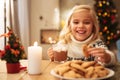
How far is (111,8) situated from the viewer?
565 centimetres

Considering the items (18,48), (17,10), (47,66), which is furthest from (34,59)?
(17,10)

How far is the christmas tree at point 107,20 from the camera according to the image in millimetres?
5566

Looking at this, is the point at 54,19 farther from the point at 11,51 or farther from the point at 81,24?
the point at 11,51

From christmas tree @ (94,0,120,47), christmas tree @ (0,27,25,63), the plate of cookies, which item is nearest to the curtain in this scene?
christmas tree @ (94,0,120,47)

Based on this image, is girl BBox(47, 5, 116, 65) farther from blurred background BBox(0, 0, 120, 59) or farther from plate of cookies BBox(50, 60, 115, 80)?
blurred background BBox(0, 0, 120, 59)

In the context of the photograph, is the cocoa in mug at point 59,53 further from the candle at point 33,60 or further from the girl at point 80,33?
the candle at point 33,60

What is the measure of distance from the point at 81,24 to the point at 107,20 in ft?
12.7

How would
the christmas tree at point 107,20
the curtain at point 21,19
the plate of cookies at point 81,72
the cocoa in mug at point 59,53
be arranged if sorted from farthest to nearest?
the christmas tree at point 107,20 → the curtain at point 21,19 → the cocoa in mug at point 59,53 → the plate of cookies at point 81,72

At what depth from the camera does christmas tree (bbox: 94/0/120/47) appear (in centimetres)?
557

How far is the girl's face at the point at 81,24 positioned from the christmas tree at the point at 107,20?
12.3 ft

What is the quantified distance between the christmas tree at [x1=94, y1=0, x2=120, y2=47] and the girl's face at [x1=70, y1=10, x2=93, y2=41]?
374 centimetres

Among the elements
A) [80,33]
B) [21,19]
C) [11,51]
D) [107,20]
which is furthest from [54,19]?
[11,51]

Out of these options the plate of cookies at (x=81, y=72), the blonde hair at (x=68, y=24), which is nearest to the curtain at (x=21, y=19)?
the blonde hair at (x=68, y=24)

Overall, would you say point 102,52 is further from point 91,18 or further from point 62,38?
point 62,38
